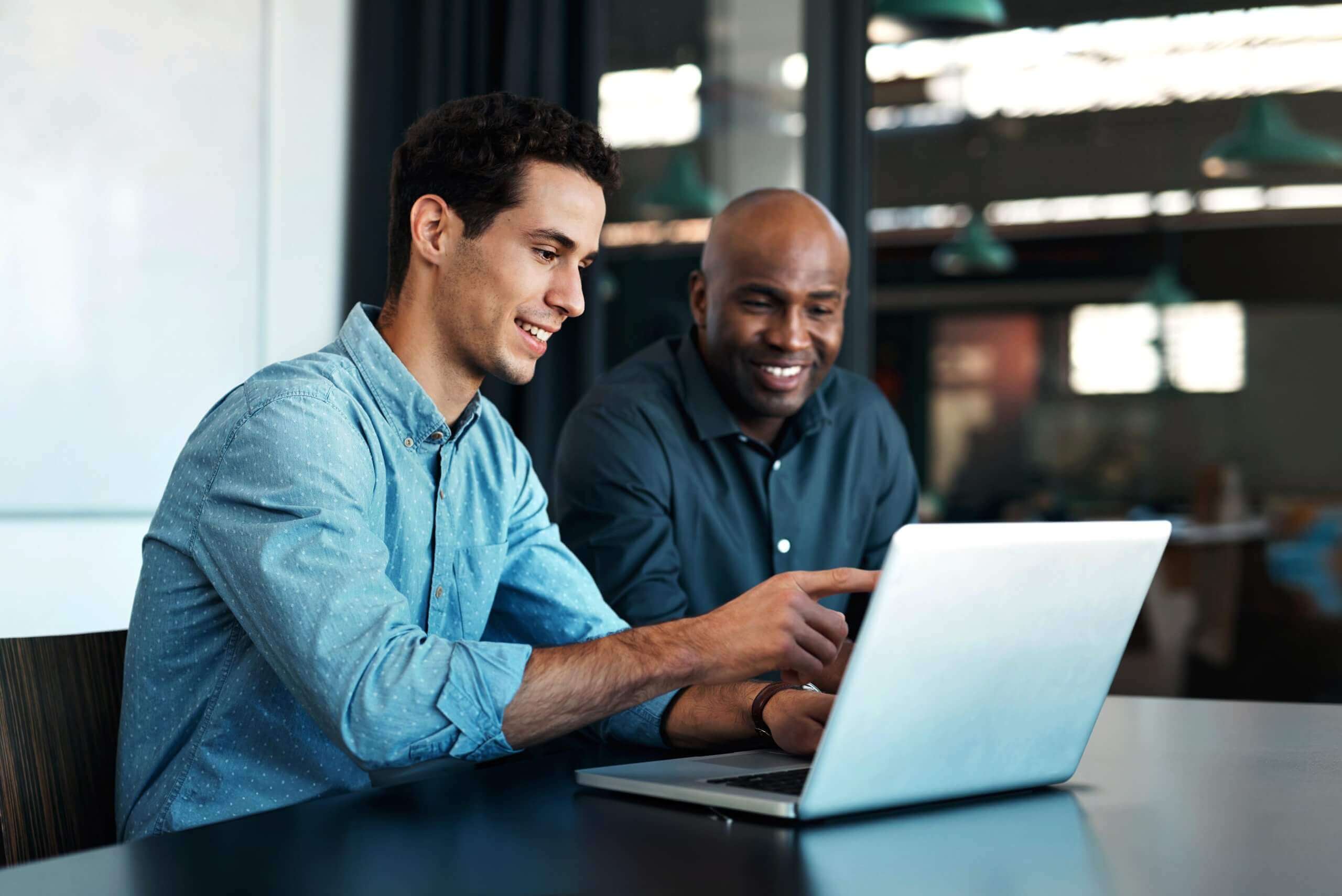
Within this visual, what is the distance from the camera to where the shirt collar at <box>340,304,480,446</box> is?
1.41 meters

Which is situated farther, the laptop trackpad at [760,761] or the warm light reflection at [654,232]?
the warm light reflection at [654,232]

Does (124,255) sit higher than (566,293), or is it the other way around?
(124,255)

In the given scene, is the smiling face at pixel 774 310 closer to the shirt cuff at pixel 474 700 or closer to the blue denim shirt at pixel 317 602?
the blue denim shirt at pixel 317 602

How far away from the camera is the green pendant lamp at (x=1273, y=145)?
3.88 m

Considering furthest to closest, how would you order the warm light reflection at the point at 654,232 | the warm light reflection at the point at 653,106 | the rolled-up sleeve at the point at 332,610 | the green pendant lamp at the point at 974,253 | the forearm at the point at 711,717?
the green pendant lamp at the point at 974,253 → the warm light reflection at the point at 653,106 → the warm light reflection at the point at 654,232 → the forearm at the point at 711,717 → the rolled-up sleeve at the point at 332,610

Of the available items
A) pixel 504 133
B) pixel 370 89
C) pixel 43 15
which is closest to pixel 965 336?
pixel 370 89

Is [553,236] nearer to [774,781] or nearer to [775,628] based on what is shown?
[775,628]

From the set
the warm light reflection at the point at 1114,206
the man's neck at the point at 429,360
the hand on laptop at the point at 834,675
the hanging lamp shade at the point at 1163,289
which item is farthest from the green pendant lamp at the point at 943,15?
the hand on laptop at the point at 834,675

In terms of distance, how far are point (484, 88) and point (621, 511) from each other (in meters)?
1.76

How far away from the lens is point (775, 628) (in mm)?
1201

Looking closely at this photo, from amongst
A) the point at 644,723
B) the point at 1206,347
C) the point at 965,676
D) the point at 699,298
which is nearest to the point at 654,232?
the point at 699,298

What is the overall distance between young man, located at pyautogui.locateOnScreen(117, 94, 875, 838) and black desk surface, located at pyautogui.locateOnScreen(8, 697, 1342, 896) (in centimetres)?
10

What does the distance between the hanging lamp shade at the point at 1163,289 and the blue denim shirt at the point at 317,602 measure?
10.5ft

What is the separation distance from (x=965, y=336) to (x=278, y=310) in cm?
231
